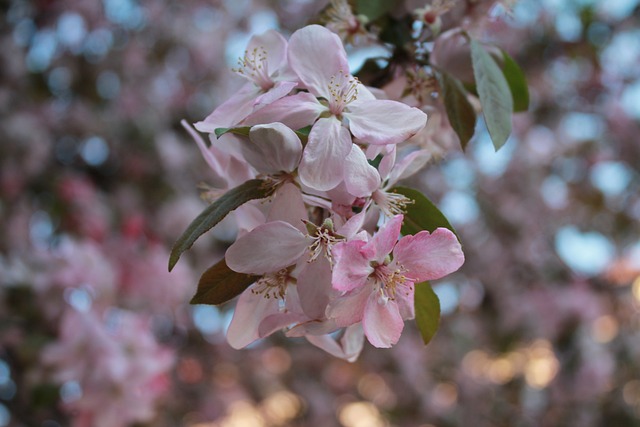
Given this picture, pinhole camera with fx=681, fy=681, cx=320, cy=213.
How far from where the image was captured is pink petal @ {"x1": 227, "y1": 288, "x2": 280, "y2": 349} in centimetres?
62

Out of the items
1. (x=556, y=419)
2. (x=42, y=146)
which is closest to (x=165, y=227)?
(x=42, y=146)

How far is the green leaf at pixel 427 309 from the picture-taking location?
0.65 metres

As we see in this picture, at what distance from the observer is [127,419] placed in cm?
153

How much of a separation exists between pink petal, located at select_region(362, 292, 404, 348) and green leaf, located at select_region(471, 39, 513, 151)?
0.20 metres

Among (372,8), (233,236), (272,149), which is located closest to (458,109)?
(372,8)

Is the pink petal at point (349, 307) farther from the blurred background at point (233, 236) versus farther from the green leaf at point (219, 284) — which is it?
the blurred background at point (233, 236)

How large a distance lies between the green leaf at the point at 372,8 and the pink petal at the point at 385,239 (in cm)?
30

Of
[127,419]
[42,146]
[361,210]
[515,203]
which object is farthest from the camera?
[515,203]

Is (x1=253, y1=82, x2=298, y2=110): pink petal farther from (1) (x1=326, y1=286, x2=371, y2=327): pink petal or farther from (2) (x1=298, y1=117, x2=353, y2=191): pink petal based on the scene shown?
(1) (x1=326, y1=286, x2=371, y2=327): pink petal

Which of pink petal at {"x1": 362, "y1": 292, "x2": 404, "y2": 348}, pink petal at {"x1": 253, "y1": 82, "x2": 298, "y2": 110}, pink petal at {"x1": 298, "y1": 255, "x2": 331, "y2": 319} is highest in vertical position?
pink petal at {"x1": 253, "y1": 82, "x2": 298, "y2": 110}

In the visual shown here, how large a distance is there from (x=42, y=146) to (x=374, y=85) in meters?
2.05

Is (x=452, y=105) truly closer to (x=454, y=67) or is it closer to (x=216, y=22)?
(x=454, y=67)

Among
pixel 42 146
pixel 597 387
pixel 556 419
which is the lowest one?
pixel 556 419

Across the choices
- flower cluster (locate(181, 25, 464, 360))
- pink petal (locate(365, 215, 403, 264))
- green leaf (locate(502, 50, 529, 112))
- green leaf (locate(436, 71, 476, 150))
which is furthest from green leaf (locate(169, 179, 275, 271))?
green leaf (locate(502, 50, 529, 112))
